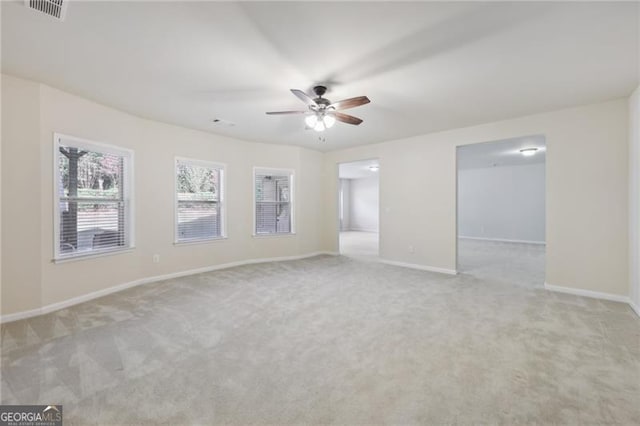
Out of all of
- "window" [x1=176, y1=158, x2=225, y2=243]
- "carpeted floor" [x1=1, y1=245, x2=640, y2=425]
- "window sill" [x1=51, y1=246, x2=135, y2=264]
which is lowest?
"carpeted floor" [x1=1, y1=245, x2=640, y2=425]

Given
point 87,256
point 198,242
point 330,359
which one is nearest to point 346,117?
point 330,359

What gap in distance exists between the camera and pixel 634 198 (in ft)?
10.8

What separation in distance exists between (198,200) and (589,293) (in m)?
6.18

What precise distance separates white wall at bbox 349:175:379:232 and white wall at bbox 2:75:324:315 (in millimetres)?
6180

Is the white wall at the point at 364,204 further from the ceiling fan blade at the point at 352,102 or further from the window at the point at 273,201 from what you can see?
the ceiling fan blade at the point at 352,102

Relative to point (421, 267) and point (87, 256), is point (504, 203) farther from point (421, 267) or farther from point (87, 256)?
point (87, 256)

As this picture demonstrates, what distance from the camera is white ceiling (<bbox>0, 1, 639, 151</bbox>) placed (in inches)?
76.9

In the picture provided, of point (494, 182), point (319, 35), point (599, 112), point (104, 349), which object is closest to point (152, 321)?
point (104, 349)

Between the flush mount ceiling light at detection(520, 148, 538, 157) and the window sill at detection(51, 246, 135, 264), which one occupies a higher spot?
the flush mount ceiling light at detection(520, 148, 538, 157)

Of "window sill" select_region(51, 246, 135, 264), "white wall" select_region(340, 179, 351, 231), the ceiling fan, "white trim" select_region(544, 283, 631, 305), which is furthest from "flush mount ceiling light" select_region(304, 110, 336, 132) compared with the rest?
"white wall" select_region(340, 179, 351, 231)

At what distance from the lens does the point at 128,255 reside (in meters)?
4.11

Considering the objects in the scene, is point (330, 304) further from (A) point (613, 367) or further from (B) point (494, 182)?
(B) point (494, 182)

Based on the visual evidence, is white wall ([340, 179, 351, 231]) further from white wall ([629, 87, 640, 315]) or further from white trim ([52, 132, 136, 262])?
white wall ([629, 87, 640, 315])

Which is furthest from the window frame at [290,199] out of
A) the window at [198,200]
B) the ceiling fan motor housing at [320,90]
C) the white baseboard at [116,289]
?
the ceiling fan motor housing at [320,90]
